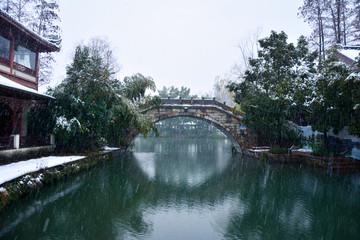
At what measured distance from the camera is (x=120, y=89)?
15398mm

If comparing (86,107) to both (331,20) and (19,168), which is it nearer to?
(19,168)

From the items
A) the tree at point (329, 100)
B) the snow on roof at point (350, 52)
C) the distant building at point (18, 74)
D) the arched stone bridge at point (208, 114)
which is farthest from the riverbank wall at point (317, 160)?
the distant building at point (18, 74)

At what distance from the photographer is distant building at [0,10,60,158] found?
1054cm

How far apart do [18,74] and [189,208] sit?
32.6 ft

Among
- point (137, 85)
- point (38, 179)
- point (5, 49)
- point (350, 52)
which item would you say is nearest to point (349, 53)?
point (350, 52)

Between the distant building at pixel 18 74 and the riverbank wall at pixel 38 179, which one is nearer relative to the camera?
the riverbank wall at pixel 38 179

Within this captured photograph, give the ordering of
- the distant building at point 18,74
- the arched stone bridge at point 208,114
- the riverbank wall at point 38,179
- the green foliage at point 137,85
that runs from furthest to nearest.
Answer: the arched stone bridge at point 208,114 < the green foliage at point 137,85 < the distant building at point 18,74 < the riverbank wall at point 38,179

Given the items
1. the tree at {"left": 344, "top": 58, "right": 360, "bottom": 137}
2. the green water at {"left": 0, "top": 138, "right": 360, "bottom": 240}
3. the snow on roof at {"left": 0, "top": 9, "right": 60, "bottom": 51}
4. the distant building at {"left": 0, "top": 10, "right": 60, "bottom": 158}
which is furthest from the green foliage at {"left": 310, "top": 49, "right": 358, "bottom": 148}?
the snow on roof at {"left": 0, "top": 9, "right": 60, "bottom": 51}

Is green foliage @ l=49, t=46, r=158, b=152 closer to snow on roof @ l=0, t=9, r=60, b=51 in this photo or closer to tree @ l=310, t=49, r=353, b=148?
snow on roof @ l=0, t=9, r=60, b=51

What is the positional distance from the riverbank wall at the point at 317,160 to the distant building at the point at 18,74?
477 inches

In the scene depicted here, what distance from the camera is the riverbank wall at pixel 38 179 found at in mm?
6492

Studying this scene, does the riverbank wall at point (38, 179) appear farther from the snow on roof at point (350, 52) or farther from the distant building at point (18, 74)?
the snow on roof at point (350, 52)

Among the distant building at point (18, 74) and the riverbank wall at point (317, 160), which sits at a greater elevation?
the distant building at point (18, 74)

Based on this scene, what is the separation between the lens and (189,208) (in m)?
7.30
